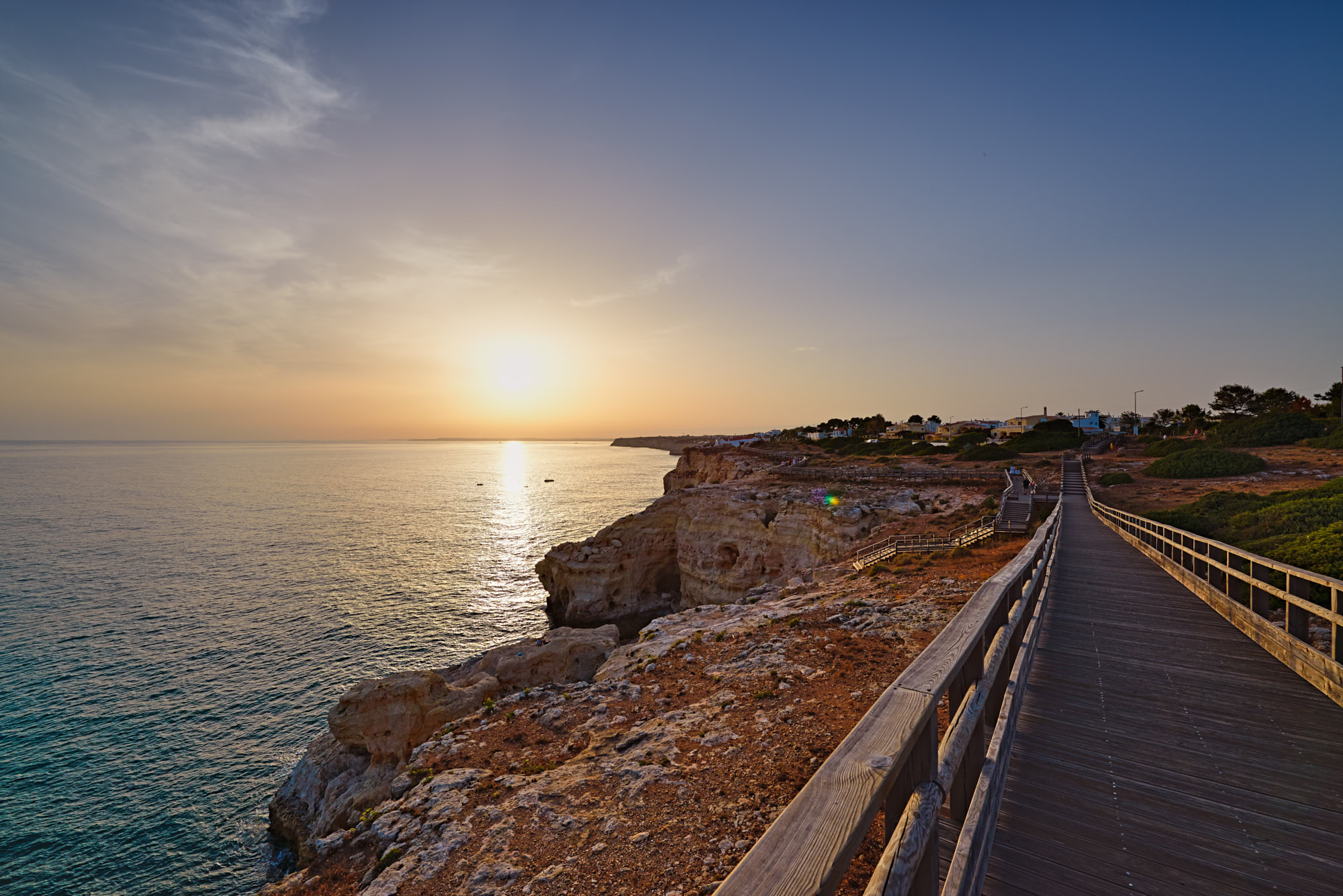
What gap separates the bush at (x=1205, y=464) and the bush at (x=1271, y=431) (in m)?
11.0

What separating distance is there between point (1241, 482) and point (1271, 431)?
2422cm

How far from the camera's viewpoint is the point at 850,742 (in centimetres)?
196

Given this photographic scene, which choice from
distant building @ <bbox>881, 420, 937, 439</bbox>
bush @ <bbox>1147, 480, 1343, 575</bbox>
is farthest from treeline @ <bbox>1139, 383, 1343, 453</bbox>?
distant building @ <bbox>881, 420, 937, 439</bbox>

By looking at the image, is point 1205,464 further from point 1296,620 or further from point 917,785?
point 917,785

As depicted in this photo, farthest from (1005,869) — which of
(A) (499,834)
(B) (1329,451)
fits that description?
(B) (1329,451)

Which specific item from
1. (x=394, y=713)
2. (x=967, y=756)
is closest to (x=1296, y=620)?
(x=967, y=756)

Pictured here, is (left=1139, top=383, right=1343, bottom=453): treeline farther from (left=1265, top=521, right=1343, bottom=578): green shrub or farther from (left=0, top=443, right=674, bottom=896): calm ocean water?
(left=0, top=443, right=674, bottom=896): calm ocean water

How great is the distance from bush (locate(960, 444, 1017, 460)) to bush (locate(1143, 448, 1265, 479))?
19072 mm

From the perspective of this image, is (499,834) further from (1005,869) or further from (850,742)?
(850,742)

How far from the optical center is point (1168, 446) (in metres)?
51.2

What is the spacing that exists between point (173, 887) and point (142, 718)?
10.7 m

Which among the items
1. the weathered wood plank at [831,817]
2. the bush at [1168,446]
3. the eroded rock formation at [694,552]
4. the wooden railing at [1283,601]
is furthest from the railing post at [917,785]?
the bush at [1168,446]

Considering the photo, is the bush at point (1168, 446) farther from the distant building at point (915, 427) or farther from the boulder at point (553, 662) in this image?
the distant building at point (915, 427)

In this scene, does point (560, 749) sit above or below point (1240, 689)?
below
